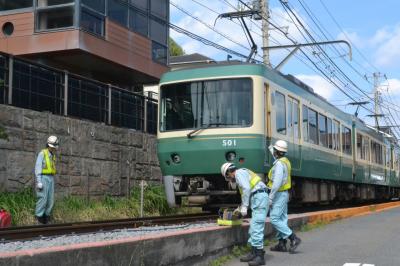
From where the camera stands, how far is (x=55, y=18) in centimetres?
1927

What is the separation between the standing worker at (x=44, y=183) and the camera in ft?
34.8

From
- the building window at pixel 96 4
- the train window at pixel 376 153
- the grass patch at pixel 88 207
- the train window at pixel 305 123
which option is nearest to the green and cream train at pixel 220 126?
the train window at pixel 305 123

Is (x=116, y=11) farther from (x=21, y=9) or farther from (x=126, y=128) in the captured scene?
(x=126, y=128)

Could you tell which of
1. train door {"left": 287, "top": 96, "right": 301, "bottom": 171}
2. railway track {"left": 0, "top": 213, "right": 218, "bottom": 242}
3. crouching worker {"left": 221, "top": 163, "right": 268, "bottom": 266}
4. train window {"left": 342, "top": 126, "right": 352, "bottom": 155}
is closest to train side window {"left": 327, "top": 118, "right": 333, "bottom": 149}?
train window {"left": 342, "top": 126, "right": 352, "bottom": 155}

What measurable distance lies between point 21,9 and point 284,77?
10.4 meters

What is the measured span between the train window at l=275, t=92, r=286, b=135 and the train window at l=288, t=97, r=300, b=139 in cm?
35

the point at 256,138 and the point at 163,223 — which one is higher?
the point at 256,138

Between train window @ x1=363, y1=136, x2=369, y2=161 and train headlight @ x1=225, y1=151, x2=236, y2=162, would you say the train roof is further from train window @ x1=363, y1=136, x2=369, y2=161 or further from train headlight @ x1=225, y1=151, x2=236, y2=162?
train window @ x1=363, y1=136, x2=369, y2=161

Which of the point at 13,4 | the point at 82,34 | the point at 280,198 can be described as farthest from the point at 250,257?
the point at 13,4

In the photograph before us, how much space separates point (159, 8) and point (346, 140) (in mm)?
9500

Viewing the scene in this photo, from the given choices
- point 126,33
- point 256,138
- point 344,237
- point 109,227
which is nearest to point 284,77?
point 256,138

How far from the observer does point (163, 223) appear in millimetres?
10461

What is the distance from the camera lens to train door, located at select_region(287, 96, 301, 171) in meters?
13.0

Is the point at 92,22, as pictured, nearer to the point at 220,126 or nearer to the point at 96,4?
the point at 96,4
